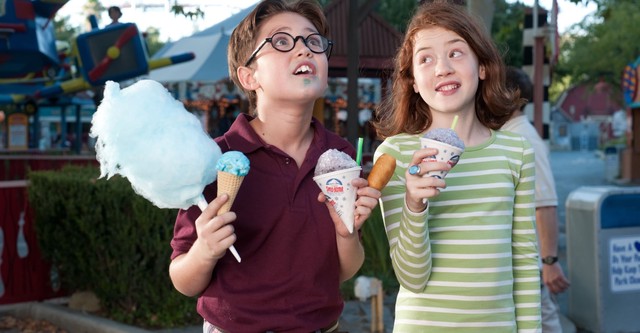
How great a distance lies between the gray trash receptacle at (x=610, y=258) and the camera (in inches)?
263

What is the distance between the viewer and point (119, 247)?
6203 millimetres

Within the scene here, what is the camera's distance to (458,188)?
8.19ft

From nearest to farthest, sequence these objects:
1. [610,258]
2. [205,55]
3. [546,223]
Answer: [546,223], [610,258], [205,55]

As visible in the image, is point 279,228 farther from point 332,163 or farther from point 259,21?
point 259,21

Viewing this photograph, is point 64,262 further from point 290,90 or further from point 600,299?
point 290,90

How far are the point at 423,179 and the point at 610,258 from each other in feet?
16.6

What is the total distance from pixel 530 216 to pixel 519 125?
1.78 meters

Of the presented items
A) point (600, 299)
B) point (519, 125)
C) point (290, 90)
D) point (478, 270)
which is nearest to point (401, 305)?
point (478, 270)

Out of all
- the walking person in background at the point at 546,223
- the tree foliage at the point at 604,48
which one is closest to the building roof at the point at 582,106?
the tree foliage at the point at 604,48

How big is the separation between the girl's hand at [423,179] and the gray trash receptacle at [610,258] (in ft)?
15.9

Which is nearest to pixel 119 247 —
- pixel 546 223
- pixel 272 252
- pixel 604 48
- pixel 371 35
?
pixel 546 223

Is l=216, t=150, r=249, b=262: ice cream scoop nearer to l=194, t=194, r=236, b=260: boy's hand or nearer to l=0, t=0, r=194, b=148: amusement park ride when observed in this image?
l=194, t=194, r=236, b=260: boy's hand

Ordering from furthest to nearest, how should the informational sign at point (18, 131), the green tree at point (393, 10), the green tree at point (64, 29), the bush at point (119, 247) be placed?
A: the green tree at point (64, 29) < the green tree at point (393, 10) < the informational sign at point (18, 131) < the bush at point (119, 247)

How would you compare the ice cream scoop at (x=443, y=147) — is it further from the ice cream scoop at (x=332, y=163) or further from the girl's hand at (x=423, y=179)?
the ice cream scoop at (x=332, y=163)
